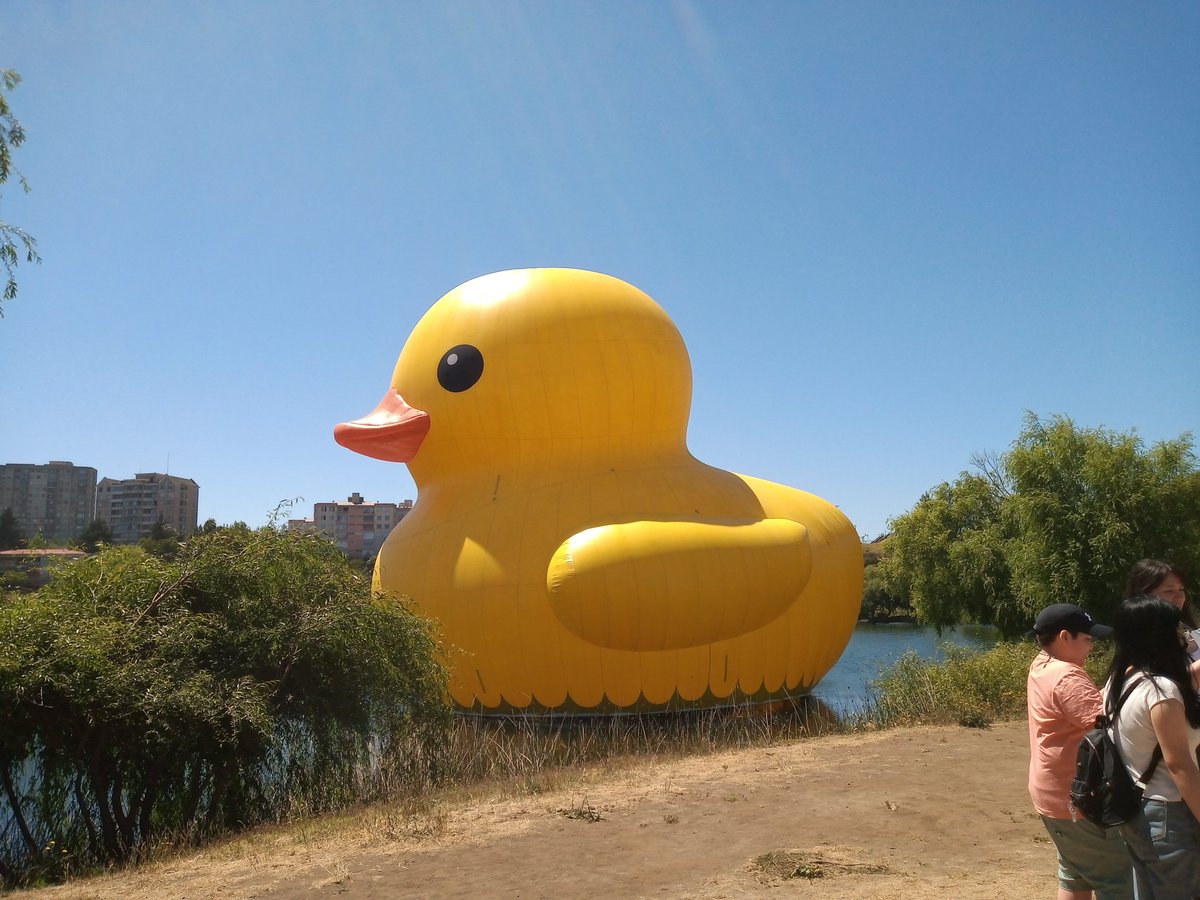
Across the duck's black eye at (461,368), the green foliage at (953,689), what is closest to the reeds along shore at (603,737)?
the green foliage at (953,689)

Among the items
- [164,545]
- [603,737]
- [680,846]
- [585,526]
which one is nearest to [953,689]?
[603,737]

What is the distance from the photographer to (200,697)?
23.2 feet

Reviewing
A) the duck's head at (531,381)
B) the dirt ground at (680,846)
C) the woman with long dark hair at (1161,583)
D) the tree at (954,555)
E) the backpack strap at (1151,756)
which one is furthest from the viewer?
the tree at (954,555)

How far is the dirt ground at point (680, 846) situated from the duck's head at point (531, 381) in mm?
4980

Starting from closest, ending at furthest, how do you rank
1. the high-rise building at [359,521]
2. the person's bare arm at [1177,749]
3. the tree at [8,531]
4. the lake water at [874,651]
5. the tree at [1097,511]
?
the person's bare arm at [1177,749] < the lake water at [874,651] < the tree at [1097,511] < the tree at [8,531] < the high-rise building at [359,521]

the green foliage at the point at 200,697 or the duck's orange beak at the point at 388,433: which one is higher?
the duck's orange beak at the point at 388,433

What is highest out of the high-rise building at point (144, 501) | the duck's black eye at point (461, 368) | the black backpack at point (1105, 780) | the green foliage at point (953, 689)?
the high-rise building at point (144, 501)

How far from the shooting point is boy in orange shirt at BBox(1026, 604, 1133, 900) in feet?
10.6

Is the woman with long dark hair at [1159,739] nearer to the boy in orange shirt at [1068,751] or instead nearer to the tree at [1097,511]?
the boy in orange shirt at [1068,751]

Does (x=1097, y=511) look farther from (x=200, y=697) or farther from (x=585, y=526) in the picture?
(x=200, y=697)

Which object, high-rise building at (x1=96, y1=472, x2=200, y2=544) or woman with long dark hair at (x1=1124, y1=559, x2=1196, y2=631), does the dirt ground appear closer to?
woman with long dark hair at (x1=1124, y1=559, x2=1196, y2=631)

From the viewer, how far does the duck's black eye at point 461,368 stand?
1143 cm

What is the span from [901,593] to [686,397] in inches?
700

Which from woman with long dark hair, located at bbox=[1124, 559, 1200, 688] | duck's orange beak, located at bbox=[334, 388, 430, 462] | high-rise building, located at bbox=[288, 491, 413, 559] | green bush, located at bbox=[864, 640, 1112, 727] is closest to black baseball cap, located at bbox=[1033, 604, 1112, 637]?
woman with long dark hair, located at bbox=[1124, 559, 1200, 688]
